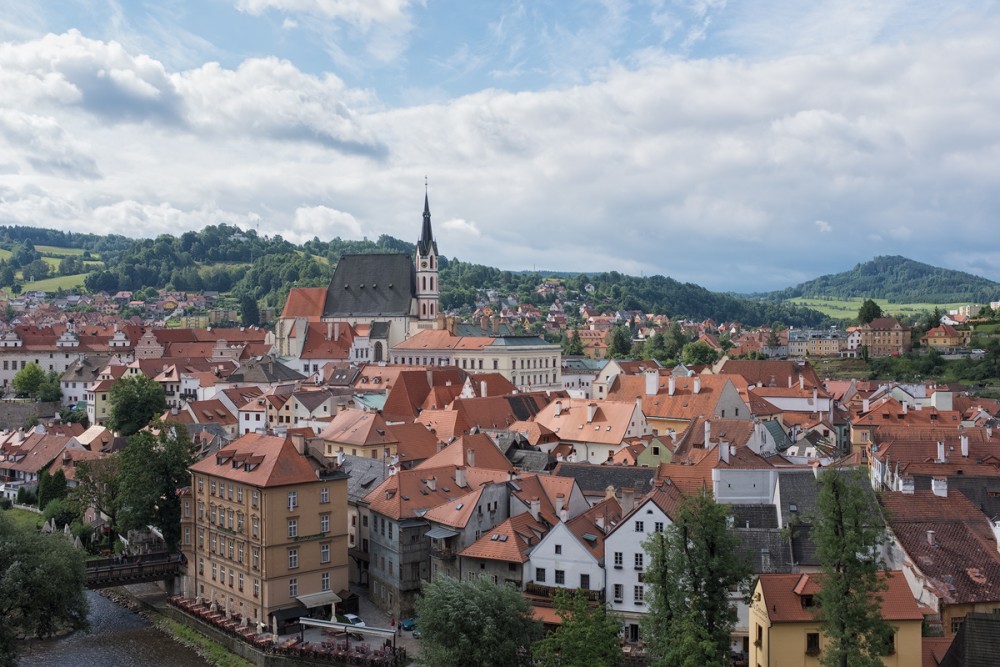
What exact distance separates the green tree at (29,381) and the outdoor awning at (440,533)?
74398 mm

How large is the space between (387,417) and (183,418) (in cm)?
1761

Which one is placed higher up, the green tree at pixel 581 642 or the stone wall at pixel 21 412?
the stone wall at pixel 21 412

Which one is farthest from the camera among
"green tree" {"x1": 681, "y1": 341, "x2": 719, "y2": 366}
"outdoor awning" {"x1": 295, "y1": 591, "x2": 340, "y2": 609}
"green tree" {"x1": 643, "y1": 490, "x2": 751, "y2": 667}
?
"green tree" {"x1": 681, "y1": 341, "x2": 719, "y2": 366}

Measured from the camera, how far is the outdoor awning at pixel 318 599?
39425 mm

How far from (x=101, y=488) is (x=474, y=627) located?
31776 millimetres

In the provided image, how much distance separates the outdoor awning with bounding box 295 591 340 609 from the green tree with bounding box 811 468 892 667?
21.1 meters

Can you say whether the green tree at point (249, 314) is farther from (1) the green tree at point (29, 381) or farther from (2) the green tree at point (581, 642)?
(2) the green tree at point (581, 642)

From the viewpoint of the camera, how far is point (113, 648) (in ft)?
134

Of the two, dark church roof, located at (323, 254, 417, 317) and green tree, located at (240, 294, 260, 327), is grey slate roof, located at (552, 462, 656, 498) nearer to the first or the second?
dark church roof, located at (323, 254, 417, 317)

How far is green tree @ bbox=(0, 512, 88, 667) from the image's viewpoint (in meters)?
35.7

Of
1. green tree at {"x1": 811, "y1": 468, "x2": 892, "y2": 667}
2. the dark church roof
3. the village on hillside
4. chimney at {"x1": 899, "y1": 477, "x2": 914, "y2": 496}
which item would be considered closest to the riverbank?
the village on hillside

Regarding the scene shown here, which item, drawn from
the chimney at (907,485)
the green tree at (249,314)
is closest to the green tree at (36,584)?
the chimney at (907,485)

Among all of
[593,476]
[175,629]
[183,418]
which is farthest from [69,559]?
[183,418]

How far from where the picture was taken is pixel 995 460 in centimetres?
4825
